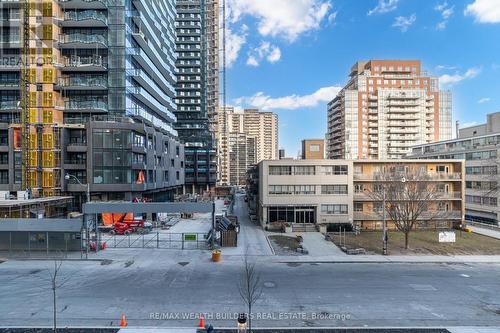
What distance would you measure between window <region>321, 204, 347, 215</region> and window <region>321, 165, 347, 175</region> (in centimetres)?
444

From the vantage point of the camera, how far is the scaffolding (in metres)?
44.5

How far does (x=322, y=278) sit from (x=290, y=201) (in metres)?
20.2

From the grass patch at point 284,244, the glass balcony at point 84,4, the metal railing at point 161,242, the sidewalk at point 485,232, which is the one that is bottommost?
the sidewalk at point 485,232

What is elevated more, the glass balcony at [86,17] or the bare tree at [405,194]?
the glass balcony at [86,17]

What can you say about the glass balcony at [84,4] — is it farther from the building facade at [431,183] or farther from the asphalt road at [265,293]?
the building facade at [431,183]

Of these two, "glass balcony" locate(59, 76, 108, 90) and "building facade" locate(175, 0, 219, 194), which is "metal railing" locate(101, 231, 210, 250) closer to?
"glass balcony" locate(59, 76, 108, 90)

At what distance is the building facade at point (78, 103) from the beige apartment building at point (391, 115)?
247 feet

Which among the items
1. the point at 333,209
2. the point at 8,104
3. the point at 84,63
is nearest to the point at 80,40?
the point at 84,63

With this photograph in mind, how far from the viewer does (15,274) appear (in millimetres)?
20594

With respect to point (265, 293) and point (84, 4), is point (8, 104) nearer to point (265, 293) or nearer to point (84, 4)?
point (84, 4)

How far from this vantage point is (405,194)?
109ft

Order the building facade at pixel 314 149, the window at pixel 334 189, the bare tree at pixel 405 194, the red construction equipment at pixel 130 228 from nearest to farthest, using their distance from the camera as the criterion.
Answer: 1. the bare tree at pixel 405 194
2. the red construction equipment at pixel 130 228
3. the window at pixel 334 189
4. the building facade at pixel 314 149

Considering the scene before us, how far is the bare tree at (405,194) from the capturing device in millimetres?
30188

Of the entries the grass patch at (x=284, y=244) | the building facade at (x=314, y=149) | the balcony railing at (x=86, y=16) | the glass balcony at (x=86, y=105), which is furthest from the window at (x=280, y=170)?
the balcony railing at (x=86, y=16)
